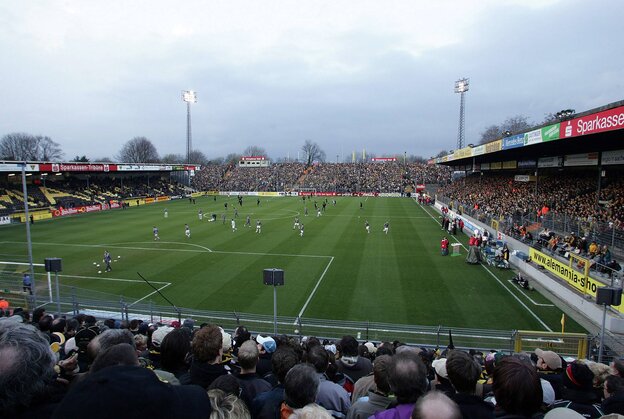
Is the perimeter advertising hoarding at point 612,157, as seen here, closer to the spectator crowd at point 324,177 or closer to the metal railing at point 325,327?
the metal railing at point 325,327

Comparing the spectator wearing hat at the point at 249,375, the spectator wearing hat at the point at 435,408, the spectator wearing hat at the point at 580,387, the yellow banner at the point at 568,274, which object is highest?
the spectator wearing hat at the point at 435,408

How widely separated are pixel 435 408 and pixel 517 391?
1032 mm

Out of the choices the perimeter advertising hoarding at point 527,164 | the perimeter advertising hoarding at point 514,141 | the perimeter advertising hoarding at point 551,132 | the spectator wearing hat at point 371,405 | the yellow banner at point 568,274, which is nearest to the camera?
the spectator wearing hat at point 371,405

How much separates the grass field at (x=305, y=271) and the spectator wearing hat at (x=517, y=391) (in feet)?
44.4

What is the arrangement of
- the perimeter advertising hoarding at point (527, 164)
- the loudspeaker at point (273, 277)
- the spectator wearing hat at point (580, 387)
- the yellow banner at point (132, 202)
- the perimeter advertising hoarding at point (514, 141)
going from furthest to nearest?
1. the yellow banner at point (132, 202)
2. the perimeter advertising hoarding at point (527, 164)
3. the perimeter advertising hoarding at point (514, 141)
4. the loudspeaker at point (273, 277)
5. the spectator wearing hat at point (580, 387)

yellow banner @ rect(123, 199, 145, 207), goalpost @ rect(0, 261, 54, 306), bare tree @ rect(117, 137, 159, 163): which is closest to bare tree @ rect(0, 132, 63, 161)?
bare tree @ rect(117, 137, 159, 163)

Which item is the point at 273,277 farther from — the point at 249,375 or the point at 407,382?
the point at 407,382

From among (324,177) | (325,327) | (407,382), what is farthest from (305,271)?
(324,177)

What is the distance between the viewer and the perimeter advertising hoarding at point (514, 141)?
29859mm

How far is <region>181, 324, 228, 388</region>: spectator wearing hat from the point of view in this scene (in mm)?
4355

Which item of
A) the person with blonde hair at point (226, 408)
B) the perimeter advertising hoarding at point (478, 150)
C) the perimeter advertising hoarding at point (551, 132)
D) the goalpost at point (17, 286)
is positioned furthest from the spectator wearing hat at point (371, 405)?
the perimeter advertising hoarding at point (478, 150)

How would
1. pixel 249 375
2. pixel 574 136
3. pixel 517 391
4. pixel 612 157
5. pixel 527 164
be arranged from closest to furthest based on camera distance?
pixel 517 391, pixel 249 375, pixel 574 136, pixel 612 157, pixel 527 164

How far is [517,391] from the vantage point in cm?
314

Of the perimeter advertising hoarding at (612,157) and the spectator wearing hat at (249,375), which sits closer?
the spectator wearing hat at (249,375)
